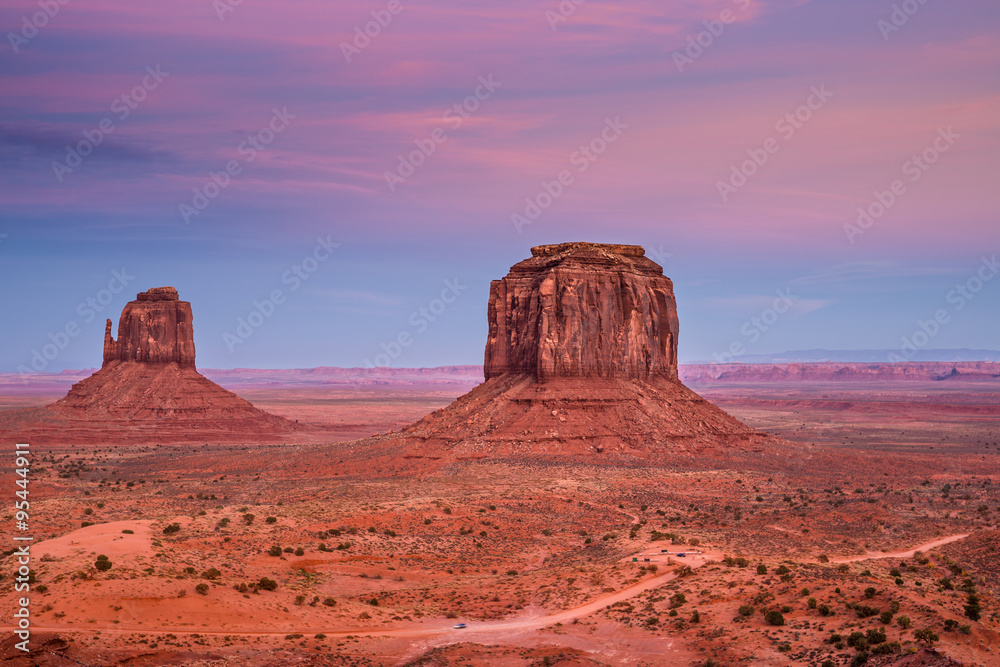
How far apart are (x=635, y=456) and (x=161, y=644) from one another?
47611mm

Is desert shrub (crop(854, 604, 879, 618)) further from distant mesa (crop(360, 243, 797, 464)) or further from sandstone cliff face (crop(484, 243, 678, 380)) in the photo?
sandstone cliff face (crop(484, 243, 678, 380))

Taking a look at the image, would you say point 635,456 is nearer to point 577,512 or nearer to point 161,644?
point 577,512

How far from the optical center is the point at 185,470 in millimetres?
76688

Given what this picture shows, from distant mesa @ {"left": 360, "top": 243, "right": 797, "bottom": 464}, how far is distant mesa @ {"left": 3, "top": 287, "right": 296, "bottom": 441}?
147 feet

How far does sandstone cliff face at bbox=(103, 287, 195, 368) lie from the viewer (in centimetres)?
11638

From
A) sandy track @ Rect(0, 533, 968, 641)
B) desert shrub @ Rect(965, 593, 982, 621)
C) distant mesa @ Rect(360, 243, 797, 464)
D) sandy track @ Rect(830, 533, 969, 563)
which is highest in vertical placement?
distant mesa @ Rect(360, 243, 797, 464)

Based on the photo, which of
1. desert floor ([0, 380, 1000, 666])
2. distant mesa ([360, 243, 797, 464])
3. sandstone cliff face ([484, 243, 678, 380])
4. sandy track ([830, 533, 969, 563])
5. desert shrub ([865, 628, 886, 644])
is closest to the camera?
desert shrub ([865, 628, 886, 644])

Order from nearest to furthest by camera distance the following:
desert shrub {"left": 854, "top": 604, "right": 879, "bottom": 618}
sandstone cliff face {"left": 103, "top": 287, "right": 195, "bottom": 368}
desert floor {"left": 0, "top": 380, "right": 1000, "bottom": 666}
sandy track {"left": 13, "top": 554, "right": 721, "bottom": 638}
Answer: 1. sandy track {"left": 13, "top": 554, "right": 721, "bottom": 638}
2. desert floor {"left": 0, "top": 380, "right": 1000, "bottom": 666}
3. desert shrub {"left": 854, "top": 604, "right": 879, "bottom": 618}
4. sandstone cliff face {"left": 103, "top": 287, "right": 195, "bottom": 368}

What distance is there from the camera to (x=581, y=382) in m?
73.3

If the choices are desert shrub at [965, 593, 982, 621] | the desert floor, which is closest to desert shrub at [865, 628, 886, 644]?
the desert floor

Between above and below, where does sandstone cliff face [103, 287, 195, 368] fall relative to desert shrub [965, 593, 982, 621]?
above

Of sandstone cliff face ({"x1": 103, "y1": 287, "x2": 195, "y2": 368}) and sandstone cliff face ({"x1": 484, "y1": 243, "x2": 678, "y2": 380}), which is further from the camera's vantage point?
sandstone cliff face ({"x1": 103, "y1": 287, "x2": 195, "y2": 368})

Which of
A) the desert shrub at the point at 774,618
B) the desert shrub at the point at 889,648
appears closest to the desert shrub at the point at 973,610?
the desert shrub at the point at 889,648

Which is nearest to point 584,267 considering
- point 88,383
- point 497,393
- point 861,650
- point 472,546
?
point 497,393
